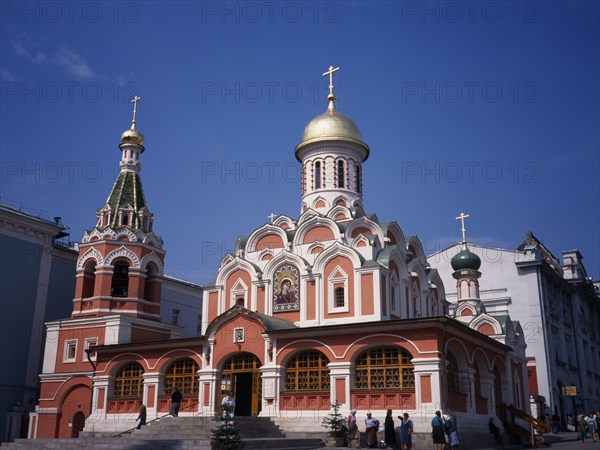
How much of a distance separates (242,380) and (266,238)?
6.02m

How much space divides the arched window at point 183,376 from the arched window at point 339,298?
16.9 feet

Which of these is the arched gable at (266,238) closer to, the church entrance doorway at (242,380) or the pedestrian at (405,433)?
the church entrance doorway at (242,380)

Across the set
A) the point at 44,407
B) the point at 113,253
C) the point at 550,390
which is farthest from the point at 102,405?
the point at 550,390

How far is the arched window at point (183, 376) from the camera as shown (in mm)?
21828

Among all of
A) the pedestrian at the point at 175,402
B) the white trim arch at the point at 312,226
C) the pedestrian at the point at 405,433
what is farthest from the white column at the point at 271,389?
the white trim arch at the point at 312,226

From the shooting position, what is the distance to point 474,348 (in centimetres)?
2088

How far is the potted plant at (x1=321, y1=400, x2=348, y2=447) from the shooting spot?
57.8 ft

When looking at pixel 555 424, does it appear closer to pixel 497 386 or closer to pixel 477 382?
pixel 497 386

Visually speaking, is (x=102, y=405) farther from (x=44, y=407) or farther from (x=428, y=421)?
(x=428, y=421)

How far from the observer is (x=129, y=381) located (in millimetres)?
23062

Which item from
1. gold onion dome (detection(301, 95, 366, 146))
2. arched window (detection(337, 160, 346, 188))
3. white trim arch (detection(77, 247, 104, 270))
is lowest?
white trim arch (detection(77, 247, 104, 270))

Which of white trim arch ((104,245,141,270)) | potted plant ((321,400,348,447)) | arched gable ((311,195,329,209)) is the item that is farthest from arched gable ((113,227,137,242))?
potted plant ((321,400,348,447))

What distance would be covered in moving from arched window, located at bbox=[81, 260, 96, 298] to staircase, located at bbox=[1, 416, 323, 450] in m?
8.48

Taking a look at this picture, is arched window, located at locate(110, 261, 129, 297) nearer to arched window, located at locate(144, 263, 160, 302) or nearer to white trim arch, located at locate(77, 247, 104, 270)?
white trim arch, located at locate(77, 247, 104, 270)
